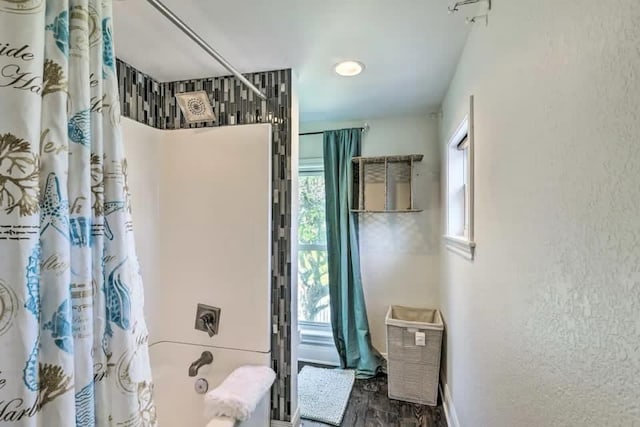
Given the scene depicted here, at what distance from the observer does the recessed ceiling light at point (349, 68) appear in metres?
1.98

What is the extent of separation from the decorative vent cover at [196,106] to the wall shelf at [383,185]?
1386 mm

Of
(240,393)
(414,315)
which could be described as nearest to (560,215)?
(240,393)

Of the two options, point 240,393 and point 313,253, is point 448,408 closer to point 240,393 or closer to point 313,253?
point 240,393

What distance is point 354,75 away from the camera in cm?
214

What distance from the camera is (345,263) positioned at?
9.62ft

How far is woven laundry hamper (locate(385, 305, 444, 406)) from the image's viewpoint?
2453mm

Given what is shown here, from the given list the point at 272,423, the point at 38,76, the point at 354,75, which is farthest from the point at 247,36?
the point at 272,423

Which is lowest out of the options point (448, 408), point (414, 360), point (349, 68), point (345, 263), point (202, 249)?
point (448, 408)

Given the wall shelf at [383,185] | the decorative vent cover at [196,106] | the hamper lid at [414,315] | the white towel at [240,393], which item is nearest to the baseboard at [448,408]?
the hamper lid at [414,315]

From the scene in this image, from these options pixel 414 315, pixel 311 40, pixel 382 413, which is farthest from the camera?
pixel 414 315

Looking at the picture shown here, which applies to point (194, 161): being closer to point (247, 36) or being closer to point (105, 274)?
point (247, 36)

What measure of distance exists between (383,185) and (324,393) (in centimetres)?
186

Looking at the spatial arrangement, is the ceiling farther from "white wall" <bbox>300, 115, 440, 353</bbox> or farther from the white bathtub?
the white bathtub

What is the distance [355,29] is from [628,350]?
A: 1.64m
